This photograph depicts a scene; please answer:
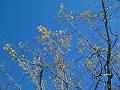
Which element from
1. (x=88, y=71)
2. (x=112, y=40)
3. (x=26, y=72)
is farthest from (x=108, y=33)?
(x=26, y=72)

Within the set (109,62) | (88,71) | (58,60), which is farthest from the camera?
(58,60)

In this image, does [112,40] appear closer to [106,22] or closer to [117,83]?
[106,22]

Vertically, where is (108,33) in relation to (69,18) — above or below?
below

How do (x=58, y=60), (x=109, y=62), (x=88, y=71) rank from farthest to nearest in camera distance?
(x=58, y=60) → (x=88, y=71) → (x=109, y=62)

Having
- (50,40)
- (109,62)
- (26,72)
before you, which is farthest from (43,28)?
(109,62)

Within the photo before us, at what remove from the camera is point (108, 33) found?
9109mm

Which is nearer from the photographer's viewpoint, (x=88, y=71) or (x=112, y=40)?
(x=112, y=40)

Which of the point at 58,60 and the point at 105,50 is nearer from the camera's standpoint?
the point at 105,50

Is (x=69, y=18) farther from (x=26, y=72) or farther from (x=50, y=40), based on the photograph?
(x=26, y=72)

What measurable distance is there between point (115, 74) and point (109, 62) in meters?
0.70

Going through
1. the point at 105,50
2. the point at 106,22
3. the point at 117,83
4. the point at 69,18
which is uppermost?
the point at 69,18

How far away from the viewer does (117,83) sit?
30.6ft

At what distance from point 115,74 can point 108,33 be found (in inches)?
52.1

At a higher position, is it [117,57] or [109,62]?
[117,57]
